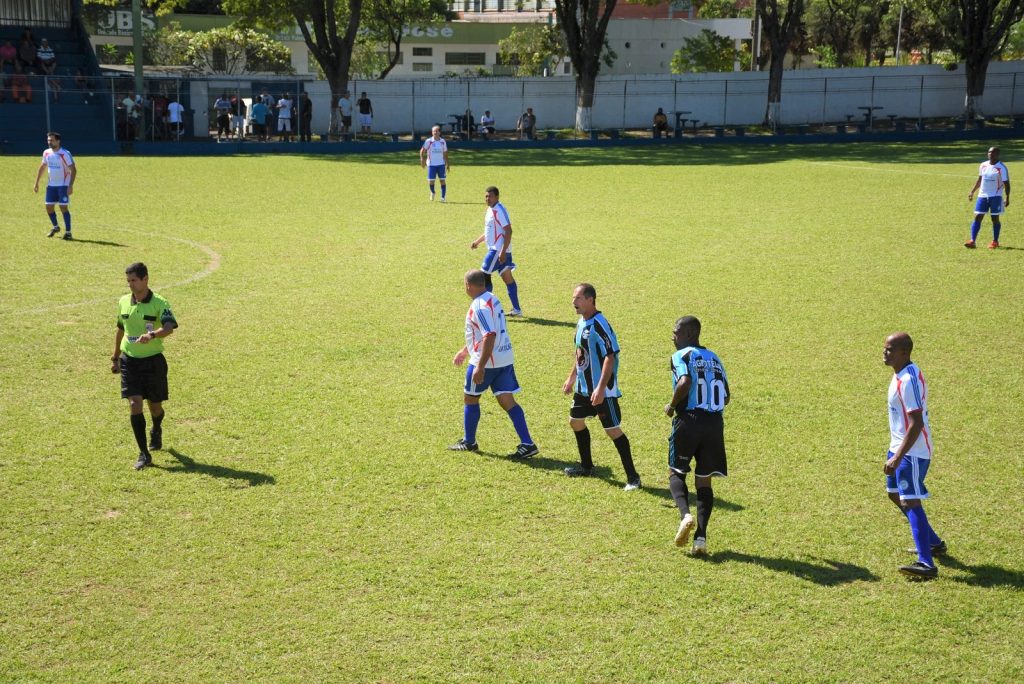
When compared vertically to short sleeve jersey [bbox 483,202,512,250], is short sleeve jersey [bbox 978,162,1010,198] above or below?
above

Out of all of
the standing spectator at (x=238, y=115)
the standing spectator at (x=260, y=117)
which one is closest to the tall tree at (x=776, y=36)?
the standing spectator at (x=260, y=117)

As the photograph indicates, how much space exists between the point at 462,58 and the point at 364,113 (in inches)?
1433

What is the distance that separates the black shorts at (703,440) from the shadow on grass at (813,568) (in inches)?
26.8

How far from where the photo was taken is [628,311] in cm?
1641

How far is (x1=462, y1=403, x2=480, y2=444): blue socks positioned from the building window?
75.7m

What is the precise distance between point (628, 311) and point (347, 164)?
25.5m

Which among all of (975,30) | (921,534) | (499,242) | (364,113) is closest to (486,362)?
(921,534)

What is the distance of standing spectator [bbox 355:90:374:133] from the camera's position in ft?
158

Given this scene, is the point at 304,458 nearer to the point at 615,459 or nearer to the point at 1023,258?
the point at 615,459

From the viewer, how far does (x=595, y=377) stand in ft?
30.4

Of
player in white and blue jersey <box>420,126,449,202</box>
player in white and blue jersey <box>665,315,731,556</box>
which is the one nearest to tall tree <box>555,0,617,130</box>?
player in white and blue jersey <box>420,126,449,202</box>

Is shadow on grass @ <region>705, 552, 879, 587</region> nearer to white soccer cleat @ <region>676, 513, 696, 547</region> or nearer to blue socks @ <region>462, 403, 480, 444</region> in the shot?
white soccer cleat @ <region>676, 513, 696, 547</region>

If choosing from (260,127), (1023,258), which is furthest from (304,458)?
(260,127)

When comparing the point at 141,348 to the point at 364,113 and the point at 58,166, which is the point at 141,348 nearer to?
the point at 58,166
